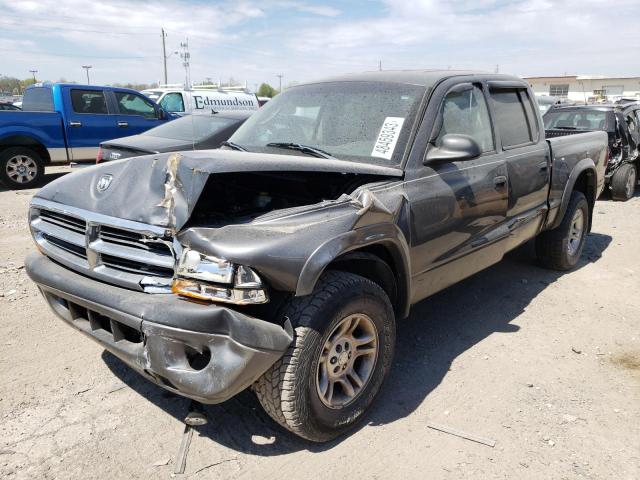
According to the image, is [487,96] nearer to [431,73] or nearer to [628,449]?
[431,73]

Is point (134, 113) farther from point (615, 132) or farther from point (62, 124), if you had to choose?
point (615, 132)

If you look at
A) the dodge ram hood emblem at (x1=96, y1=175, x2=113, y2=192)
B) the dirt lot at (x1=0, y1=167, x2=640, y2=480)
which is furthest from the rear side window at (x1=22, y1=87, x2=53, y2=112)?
the dodge ram hood emblem at (x1=96, y1=175, x2=113, y2=192)

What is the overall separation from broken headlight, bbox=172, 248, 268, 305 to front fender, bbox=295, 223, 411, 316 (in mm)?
210

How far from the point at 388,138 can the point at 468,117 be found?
33.9 inches

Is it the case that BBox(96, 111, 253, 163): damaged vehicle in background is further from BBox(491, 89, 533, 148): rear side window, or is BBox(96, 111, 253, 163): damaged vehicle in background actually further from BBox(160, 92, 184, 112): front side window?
BBox(160, 92, 184, 112): front side window

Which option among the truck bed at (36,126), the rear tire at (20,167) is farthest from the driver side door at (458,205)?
the rear tire at (20,167)

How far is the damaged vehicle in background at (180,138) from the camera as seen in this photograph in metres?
7.00

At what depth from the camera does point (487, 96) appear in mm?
4004

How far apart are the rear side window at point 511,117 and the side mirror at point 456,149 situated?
111 centimetres

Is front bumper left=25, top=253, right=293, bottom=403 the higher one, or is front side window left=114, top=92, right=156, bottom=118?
front side window left=114, top=92, right=156, bottom=118

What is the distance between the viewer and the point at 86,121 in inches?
422

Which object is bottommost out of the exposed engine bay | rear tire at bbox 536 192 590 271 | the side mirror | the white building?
rear tire at bbox 536 192 590 271

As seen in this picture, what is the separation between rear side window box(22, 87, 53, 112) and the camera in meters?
10.8

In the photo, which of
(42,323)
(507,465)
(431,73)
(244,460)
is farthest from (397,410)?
(42,323)
